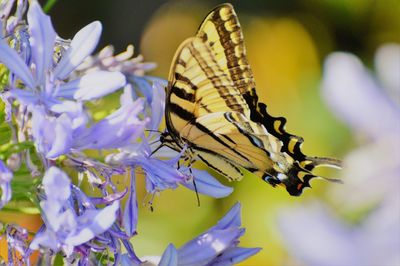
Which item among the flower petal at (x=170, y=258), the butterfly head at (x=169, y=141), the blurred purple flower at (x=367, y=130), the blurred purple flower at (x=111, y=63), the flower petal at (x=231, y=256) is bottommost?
the flower petal at (x=170, y=258)

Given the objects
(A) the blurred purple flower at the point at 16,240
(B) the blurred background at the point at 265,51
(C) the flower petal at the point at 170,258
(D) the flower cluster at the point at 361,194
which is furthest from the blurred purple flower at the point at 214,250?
(B) the blurred background at the point at 265,51

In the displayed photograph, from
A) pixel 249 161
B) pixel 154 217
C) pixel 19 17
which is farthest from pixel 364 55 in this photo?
pixel 19 17

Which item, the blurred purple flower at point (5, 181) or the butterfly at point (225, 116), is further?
the butterfly at point (225, 116)

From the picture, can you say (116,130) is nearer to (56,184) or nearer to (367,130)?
(56,184)

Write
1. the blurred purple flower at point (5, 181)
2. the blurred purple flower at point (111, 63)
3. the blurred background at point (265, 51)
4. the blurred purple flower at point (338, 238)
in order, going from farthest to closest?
the blurred background at point (265, 51)
the blurred purple flower at point (111, 63)
the blurred purple flower at point (5, 181)
the blurred purple flower at point (338, 238)

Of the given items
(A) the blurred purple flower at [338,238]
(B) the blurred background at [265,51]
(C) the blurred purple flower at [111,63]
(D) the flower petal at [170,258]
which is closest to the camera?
(A) the blurred purple flower at [338,238]

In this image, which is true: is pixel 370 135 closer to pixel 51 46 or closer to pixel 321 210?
pixel 321 210

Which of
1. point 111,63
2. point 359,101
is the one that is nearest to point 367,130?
point 359,101

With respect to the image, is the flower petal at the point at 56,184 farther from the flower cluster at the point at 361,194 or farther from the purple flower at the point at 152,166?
the flower cluster at the point at 361,194
